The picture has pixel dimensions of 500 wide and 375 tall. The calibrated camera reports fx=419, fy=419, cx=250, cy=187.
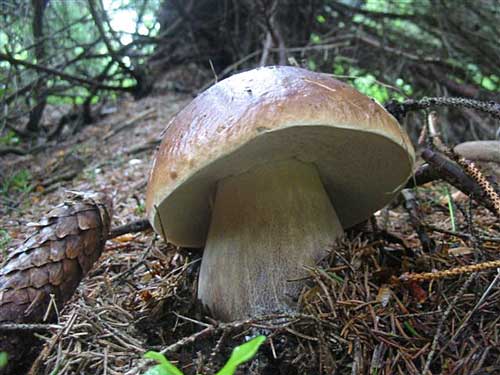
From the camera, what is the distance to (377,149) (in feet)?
4.45

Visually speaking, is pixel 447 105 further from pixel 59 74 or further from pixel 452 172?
pixel 59 74

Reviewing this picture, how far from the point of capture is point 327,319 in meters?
1.17

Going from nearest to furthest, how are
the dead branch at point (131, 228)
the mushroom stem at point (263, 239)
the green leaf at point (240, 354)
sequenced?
the green leaf at point (240, 354) < the mushroom stem at point (263, 239) < the dead branch at point (131, 228)

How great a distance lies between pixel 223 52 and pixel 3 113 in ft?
6.57

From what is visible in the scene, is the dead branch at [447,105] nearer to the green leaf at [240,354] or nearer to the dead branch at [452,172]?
the dead branch at [452,172]

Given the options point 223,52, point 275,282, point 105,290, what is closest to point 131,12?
point 223,52

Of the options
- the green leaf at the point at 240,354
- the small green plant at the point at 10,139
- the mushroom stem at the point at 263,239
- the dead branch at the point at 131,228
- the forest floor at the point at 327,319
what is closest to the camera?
the green leaf at the point at 240,354

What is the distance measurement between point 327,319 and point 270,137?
1.75 feet

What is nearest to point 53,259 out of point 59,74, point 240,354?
point 240,354

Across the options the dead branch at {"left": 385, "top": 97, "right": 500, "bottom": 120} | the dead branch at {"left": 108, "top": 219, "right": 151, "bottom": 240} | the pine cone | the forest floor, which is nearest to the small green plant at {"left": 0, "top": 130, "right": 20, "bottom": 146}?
the forest floor

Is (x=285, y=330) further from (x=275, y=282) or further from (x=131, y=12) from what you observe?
(x=131, y=12)

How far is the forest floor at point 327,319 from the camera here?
3.51 ft

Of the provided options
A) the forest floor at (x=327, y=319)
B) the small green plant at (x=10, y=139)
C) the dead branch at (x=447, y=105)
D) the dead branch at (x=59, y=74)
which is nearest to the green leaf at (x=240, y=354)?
the forest floor at (x=327, y=319)

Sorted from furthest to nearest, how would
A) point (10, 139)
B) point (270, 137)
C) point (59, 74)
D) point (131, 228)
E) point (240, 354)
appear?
point (10, 139) < point (59, 74) < point (131, 228) < point (270, 137) < point (240, 354)
